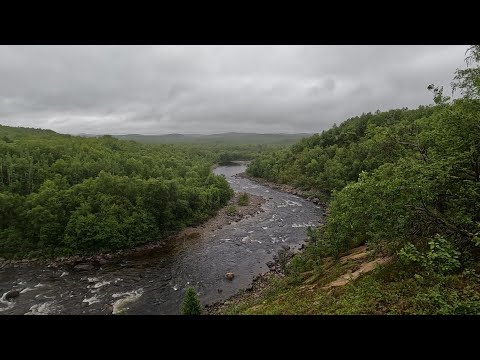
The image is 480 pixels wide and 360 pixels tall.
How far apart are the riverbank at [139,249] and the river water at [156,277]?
73 cm

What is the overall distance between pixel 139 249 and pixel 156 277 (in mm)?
6487

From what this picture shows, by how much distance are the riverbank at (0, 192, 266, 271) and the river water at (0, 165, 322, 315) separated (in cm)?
73

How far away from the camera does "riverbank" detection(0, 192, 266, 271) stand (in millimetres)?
24750

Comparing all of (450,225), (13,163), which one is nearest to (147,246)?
(13,163)

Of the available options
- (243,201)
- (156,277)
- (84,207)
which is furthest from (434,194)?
Result: (243,201)

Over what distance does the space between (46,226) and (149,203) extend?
30.0 ft

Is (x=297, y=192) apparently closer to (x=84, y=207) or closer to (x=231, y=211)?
(x=231, y=211)

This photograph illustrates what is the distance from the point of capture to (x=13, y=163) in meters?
37.8

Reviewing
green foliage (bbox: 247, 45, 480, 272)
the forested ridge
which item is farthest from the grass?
green foliage (bbox: 247, 45, 480, 272)

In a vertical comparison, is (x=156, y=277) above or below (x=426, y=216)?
below

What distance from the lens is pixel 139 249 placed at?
27.8 m
